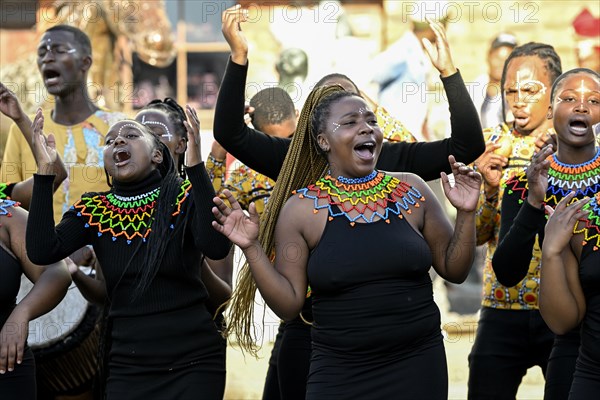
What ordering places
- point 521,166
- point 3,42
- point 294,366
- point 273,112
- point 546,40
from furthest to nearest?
1. point 3,42
2. point 546,40
3. point 273,112
4. point 521,166
5. point 294,366

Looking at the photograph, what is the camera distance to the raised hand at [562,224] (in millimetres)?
3779

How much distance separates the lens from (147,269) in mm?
4129

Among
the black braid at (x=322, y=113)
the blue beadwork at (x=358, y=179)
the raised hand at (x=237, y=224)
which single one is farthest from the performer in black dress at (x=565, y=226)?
the raised hand at (x=237, y=224)

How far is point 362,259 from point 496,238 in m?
1.60

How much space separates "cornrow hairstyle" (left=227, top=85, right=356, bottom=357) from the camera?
13.2ft

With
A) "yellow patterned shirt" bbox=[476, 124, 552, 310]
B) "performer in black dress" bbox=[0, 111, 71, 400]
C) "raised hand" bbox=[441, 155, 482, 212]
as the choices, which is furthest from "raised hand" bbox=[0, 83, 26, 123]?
"yellow patterned shirt" bbox=[476, 124, 552, 310]

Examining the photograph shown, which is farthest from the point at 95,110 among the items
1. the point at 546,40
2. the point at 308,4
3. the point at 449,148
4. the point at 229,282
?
the point at 546,40

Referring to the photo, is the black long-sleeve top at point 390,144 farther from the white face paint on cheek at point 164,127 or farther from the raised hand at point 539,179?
the white face paint on cheek at point 164,127

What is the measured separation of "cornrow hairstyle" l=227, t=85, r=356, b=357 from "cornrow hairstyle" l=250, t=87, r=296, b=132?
4.48ft

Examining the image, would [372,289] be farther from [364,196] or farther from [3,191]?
[3,191]

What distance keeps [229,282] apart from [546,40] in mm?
8438

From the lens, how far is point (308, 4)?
493 inches

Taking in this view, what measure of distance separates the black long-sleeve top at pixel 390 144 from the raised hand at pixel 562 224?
52 cm

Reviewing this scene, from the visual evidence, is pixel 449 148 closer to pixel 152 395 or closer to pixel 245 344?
pixel 245 344
